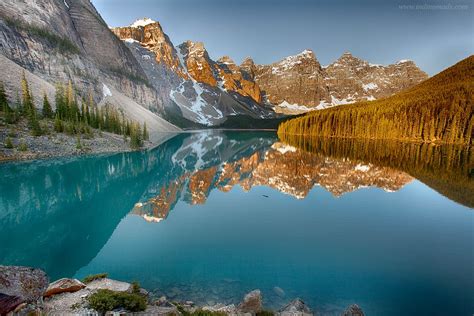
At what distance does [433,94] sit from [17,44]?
151 m

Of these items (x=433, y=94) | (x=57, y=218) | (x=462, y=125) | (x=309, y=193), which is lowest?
(x=57, y=218)

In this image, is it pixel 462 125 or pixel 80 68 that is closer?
pixel 462 125

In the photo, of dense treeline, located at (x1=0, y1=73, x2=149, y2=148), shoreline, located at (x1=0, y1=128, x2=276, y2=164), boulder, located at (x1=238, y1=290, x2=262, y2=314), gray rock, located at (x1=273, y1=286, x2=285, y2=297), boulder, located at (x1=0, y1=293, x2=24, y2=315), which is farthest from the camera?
dense treeline, located at (x1=0, y1=73, x2=149, y2=148)

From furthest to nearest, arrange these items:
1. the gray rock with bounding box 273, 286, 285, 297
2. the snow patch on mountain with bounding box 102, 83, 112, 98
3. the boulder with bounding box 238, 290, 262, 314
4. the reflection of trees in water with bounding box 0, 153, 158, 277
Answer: the snow patch on mountain with bounding box 102, 83, 112, 98
the reflection of trees in water with bounding box 0, 153, 158, 277
the gray rock with bounding box 273, 286, 285, 297
the boulder with bounding box 238, 290, 262, 314

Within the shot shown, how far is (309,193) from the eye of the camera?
27.2 m

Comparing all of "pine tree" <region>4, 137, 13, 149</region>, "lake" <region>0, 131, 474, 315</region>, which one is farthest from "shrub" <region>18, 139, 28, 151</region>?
"lake" <region>0, 131, 474, 315</region>

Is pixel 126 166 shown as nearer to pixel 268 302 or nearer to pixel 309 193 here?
pixel 309 193

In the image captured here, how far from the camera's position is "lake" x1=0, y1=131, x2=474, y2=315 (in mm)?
10969

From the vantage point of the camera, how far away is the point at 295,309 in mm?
9000

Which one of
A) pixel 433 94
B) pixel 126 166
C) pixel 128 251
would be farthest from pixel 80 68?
pixel 433 94

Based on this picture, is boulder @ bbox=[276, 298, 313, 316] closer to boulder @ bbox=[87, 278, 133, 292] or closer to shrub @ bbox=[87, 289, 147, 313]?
shrub @ bbox=[87, 289, 147, 313]

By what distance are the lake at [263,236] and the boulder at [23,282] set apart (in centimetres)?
479

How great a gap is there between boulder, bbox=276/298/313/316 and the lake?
26.8 inches

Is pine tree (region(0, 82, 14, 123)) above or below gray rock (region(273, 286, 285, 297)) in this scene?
above
